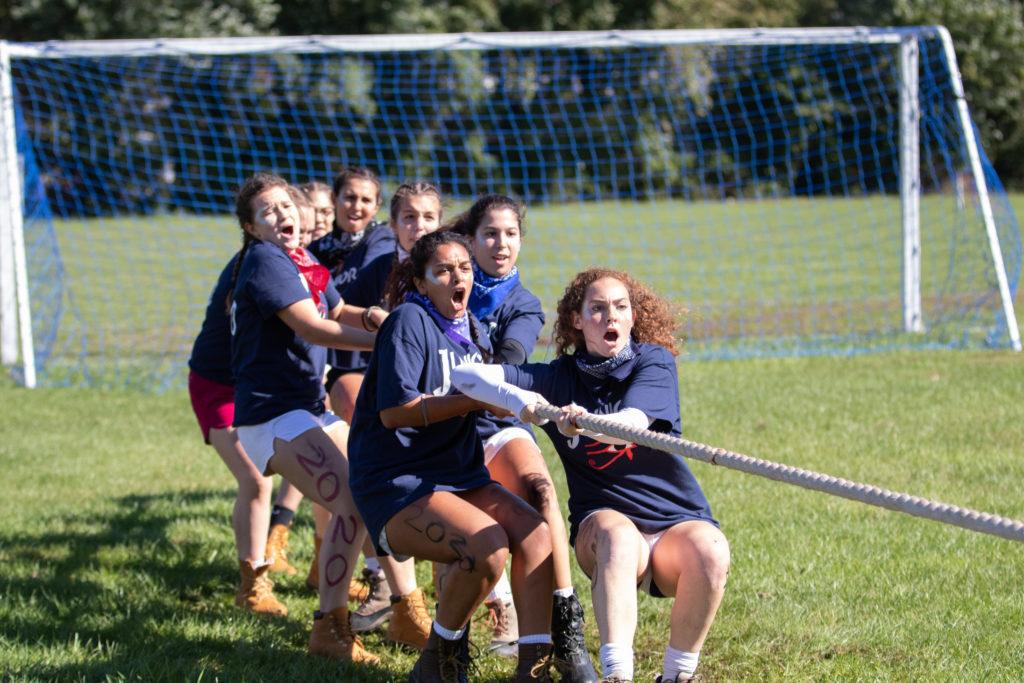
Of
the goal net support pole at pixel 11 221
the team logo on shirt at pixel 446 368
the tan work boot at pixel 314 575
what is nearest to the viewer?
the team logo on shirt at pixel 446 368

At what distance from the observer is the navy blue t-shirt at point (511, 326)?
448 cm

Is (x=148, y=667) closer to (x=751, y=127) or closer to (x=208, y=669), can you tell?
(x=208, y=669)

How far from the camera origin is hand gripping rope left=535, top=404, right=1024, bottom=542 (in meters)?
2.54

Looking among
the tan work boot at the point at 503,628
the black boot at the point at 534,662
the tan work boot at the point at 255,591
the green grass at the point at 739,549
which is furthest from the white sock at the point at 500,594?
the tan work boot at the point at 255,591

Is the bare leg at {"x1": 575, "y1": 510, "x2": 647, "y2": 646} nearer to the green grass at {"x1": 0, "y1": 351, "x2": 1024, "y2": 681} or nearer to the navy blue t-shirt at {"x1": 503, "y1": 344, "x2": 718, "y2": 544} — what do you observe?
the navy blue t-shirt at {"x1": 503, "y1": 344, "x2": 718, "y2": 544}

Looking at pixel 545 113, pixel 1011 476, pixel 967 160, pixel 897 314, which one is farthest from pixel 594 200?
pixel 1011 476

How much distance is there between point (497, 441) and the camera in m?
4.48

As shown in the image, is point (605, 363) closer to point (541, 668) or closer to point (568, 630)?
point (568, 630)

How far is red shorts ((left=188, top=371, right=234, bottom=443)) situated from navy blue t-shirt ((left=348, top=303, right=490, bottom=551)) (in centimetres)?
148

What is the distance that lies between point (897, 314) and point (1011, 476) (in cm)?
640

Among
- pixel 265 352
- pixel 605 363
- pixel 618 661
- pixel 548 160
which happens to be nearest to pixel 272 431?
pixel 265 352

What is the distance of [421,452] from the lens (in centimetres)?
395

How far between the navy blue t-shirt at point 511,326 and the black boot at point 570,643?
75 cm

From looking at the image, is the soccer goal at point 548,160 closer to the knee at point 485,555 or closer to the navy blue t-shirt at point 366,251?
the navy blue t-shirt at point 366,251
